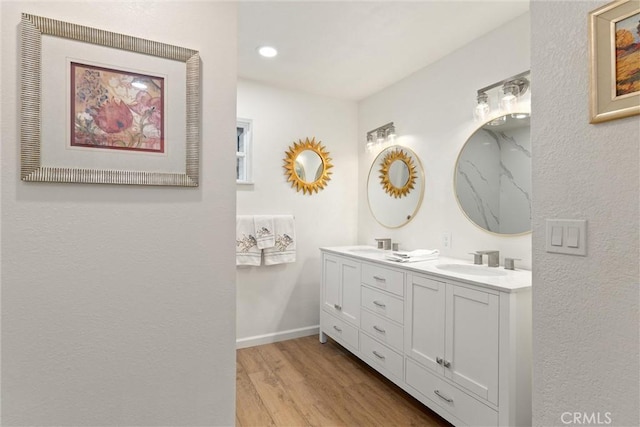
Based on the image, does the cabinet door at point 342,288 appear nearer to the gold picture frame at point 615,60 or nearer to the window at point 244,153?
the window at point 244,153

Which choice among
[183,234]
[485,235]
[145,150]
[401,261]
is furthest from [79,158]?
[485,235]

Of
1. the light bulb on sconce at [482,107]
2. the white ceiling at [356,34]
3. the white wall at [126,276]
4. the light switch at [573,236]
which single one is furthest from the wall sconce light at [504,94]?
the white wall at [126,276]

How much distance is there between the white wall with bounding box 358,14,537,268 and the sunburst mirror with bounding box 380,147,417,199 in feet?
0.37

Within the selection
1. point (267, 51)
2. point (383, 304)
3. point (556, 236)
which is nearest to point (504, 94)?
point (556, 236)

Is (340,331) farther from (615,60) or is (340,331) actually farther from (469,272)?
(615,60)

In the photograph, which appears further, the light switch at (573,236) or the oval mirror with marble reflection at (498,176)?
the oval mirror with marble reflection at (498,176)

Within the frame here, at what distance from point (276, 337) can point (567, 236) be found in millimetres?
2769

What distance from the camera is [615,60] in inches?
37.5

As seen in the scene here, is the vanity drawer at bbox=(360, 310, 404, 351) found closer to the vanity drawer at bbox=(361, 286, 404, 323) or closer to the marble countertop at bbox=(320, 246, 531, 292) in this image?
the vanity drawer at bbox=(361, 286, 404, 323)

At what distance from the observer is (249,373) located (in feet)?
8.54

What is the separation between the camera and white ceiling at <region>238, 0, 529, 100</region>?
1.99 meters

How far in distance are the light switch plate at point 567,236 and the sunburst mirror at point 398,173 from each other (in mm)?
1829

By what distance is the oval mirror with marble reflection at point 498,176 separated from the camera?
209cm

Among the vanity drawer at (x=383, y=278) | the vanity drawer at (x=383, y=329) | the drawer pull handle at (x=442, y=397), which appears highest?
the vanity drawer at (x=383, y=278)
